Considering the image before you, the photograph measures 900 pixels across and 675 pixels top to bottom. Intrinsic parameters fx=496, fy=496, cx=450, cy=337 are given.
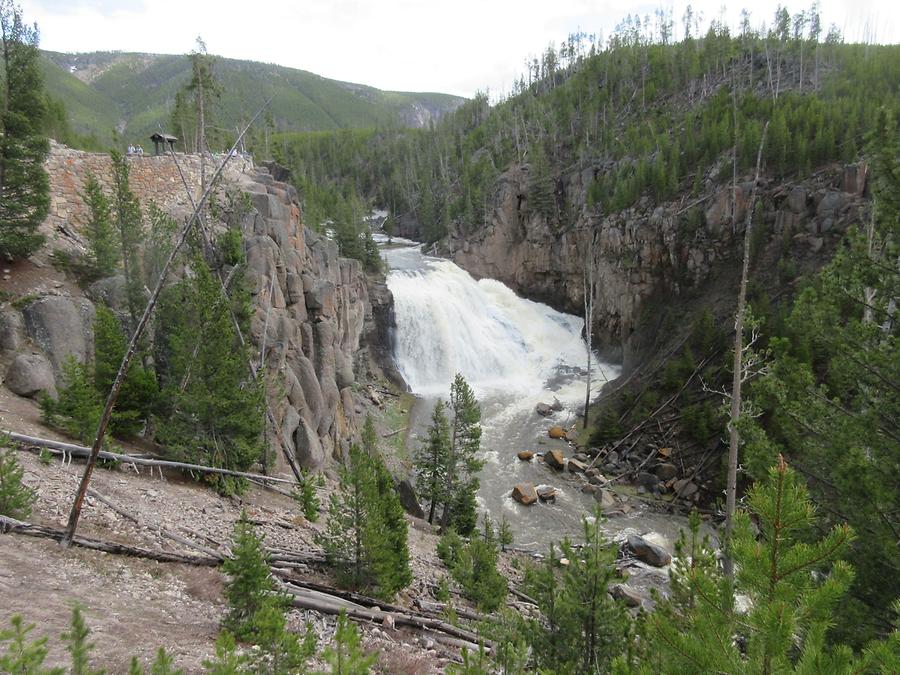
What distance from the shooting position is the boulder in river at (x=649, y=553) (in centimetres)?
1961

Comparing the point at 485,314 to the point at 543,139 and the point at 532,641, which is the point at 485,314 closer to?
the point at 543,139

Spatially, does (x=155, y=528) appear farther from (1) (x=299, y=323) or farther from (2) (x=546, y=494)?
(2) (x=546, y=494)

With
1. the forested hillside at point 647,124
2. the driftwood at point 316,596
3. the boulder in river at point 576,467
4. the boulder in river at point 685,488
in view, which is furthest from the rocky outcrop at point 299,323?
the forested hillside at point 647,124

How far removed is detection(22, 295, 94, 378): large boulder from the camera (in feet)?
51.7

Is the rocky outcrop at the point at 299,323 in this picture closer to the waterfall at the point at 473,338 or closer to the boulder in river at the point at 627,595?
the waterfall at the point at 473,338

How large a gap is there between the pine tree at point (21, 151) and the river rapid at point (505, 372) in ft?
60.3

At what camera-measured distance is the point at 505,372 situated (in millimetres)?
41531

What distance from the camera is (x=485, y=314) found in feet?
152

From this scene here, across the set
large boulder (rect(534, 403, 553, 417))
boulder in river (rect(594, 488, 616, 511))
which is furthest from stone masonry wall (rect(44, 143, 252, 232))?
boulder in river (rect(594, 488, 616, 511))

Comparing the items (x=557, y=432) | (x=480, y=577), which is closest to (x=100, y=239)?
(x=480, y=577)

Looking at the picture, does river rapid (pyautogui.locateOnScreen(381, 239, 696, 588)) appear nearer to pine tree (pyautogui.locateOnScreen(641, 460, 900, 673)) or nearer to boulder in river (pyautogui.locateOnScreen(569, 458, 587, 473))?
boulder in river (pyautogui.locateOnScreen(569, 458, 587, 473))

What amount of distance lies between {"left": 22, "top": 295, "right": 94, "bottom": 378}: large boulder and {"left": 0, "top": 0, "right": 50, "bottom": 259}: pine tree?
306 cm

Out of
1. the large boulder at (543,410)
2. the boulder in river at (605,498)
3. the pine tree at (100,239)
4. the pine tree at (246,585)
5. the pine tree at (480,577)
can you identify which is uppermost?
the pine tree at (100,239)

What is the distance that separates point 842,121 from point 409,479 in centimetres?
4004
